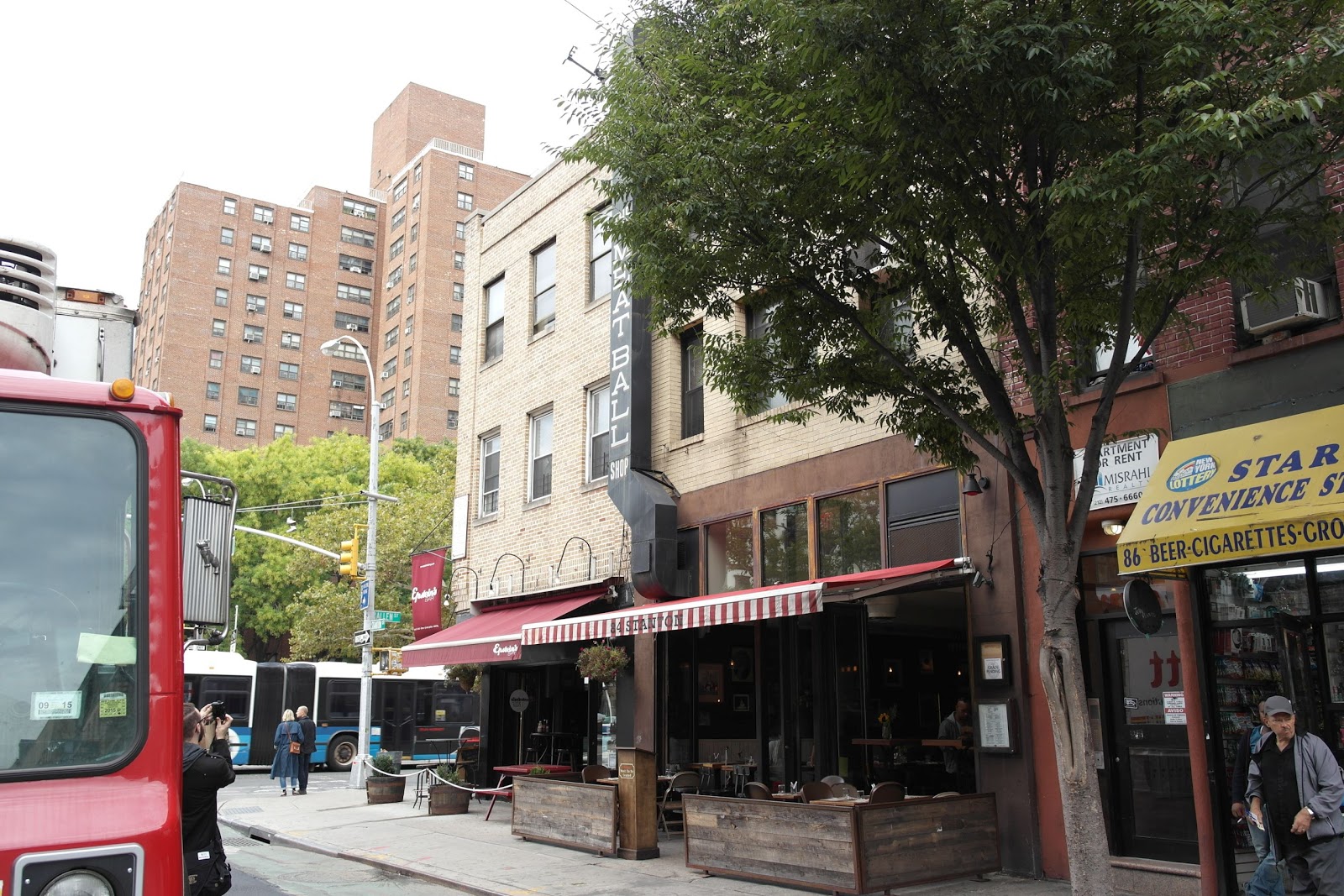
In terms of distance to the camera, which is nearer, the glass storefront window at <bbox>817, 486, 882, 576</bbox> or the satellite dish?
the satellite dish

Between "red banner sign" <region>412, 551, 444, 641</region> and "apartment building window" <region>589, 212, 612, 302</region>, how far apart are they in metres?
6.43

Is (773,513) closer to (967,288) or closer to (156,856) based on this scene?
(967,288)

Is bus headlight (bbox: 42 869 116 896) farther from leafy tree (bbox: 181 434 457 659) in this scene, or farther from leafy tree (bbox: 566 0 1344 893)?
leafy tree (bbox: 181 434 457 659)

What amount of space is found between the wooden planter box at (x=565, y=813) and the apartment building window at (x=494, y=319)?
10.4m

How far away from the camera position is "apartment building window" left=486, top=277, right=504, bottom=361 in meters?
23.2

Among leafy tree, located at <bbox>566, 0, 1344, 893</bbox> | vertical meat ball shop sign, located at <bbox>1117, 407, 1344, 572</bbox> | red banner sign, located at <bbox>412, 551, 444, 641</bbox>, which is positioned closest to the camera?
leafy tree, located at <bbox>566, 0, 1344, 893</bbox>

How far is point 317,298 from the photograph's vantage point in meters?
80.7

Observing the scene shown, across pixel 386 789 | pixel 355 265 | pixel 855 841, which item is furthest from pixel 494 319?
pixel 355 265

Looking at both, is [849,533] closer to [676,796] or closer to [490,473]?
[676,796]

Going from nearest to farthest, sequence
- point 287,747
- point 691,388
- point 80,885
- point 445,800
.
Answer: point 80,885
point 691,388
point 445,800
point 287,747

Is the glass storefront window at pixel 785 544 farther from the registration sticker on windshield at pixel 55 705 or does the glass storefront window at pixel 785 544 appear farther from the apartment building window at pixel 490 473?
the registration sticker on windshield at pixel 55 705

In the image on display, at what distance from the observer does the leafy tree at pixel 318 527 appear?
3956cm

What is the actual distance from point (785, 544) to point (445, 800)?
25.6 feet

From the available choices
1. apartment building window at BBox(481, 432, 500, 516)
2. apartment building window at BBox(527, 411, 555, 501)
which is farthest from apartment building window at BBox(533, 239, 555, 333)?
apartment building window at BBox(481, 432, 500, 516)
